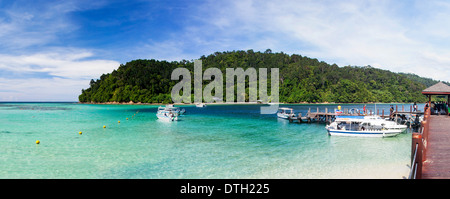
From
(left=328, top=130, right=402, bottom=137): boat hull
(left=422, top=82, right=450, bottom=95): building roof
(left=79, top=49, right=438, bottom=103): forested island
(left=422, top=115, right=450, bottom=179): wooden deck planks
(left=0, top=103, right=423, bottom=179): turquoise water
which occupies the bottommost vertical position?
(left=0, top=103, right=423, bottom=179): turquoise water

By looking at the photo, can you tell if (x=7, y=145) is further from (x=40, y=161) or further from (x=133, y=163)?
(x=133, y=163)

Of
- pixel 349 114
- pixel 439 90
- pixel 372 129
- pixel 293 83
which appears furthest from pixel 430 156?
pixel 293 83

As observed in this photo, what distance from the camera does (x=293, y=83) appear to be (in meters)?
146

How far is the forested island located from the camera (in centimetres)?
13600

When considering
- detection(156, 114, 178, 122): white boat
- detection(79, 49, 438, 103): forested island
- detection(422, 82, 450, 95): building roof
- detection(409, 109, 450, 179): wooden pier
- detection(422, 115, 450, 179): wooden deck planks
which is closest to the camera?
detection(409, 109, 450, 179): wooden pier

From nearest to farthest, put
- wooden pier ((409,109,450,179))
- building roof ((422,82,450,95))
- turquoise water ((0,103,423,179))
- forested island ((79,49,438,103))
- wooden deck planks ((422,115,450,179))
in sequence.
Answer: wooden pier ((409,109,450,179))
wooden deck planks ((422,115,450,179))
turquoise water ((0,103,423,179))
building roof ((422,82,450,95))
forested island ((79,49,438,103))

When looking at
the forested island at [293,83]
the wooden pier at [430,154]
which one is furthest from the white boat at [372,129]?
the forested island at [293,83]

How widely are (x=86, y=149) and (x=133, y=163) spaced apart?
629cm

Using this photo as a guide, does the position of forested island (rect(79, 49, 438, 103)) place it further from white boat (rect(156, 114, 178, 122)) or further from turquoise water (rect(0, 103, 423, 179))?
turquoise water (rect(0, 103, 423, 179))

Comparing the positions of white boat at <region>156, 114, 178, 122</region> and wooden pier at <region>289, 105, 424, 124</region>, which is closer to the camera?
wooden pier at <region>289, 105, 424, 124</region>

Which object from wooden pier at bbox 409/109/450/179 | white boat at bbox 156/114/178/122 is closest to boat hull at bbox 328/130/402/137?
wooden pier at bbox 409/109/450/179
